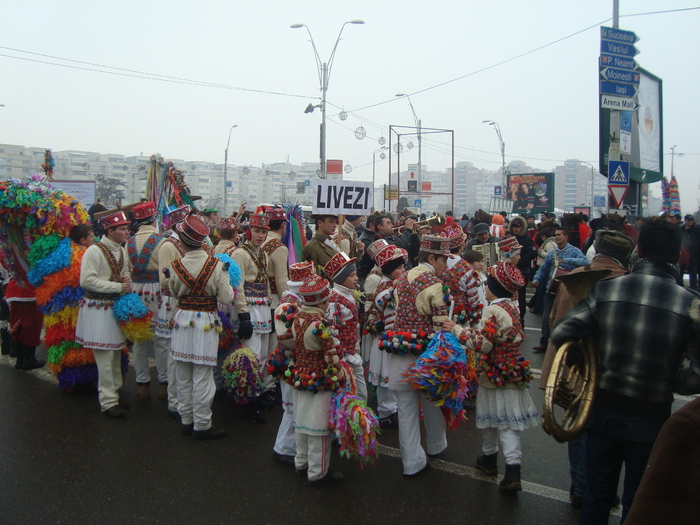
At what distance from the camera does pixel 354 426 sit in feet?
13.5

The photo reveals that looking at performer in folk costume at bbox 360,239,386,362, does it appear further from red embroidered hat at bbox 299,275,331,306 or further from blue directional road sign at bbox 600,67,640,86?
blue directional road sign at bbox 600,67,640,86

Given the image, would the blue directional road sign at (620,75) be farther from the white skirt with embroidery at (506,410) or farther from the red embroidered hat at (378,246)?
the white skirt with embroidery at (506,410)

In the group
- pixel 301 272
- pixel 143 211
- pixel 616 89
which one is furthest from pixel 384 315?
pixel 616 89

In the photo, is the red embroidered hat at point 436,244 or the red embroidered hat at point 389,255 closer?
A: the red embroidered hat at point 436,244

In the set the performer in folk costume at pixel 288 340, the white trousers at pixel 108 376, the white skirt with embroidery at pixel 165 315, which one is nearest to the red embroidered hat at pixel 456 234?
the performer in folk costume at pixel 288 340

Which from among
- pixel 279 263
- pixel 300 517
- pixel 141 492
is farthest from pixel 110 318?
pixel 300 517

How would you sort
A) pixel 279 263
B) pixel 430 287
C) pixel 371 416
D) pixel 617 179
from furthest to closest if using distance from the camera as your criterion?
pixel 617 179
pixel 279 263
pixel 430 287
pixel 371 416

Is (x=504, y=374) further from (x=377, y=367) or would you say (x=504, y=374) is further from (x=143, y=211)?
(x=143, y=211)

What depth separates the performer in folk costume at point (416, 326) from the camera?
4.54 m

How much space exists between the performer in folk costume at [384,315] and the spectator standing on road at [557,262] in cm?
229

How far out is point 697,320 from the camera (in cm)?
281

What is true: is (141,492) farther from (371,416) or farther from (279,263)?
(279,263)

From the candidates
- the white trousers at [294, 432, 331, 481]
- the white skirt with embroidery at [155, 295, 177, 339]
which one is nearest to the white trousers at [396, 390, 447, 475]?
the white trousers at [294, 432, 331, 481]

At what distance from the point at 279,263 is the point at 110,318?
1.94m
